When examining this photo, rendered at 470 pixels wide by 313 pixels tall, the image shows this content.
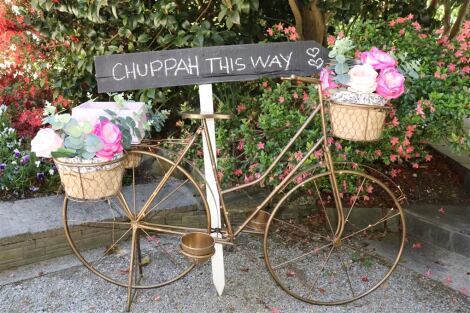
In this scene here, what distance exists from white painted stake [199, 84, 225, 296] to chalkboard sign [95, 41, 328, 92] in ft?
0.36

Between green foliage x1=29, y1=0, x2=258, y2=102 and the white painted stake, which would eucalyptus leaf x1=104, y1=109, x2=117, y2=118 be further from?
green foliage x1=29, y1=0, x2=258, y2=102

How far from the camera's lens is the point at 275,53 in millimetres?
2705

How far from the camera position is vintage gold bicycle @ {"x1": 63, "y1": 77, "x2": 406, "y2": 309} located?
111 inches

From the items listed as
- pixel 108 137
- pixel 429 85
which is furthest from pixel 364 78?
pixel 108 137

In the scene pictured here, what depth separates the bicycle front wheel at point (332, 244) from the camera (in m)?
3.03

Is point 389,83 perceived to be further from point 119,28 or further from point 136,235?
point 119,28

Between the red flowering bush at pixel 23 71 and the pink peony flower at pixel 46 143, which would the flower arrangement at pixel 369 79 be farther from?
the red flowering bush at pixel 23 71

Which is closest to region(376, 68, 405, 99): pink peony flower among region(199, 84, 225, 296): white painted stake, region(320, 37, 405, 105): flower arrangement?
region(320, 37, 405, 105): flower arrangement

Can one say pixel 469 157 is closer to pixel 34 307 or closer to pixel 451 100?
pixel 451 100

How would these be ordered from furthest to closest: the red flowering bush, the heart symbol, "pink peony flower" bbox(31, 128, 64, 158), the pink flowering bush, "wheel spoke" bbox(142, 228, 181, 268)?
the red flowering bush, "wheel spoke" bbox(142, 228, 181, 268), the pink flowering bush, the heart symbol, "pink peony flower" bbox(31, 128, 64, 158)

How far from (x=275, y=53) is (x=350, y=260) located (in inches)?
64.8

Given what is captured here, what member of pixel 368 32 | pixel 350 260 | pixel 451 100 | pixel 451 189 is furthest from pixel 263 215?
pixel 451 189

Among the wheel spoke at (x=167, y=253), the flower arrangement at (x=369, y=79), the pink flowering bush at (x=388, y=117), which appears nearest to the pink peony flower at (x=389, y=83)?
the flower arrangement at (x=369, y=79)

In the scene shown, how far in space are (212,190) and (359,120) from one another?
93cm
